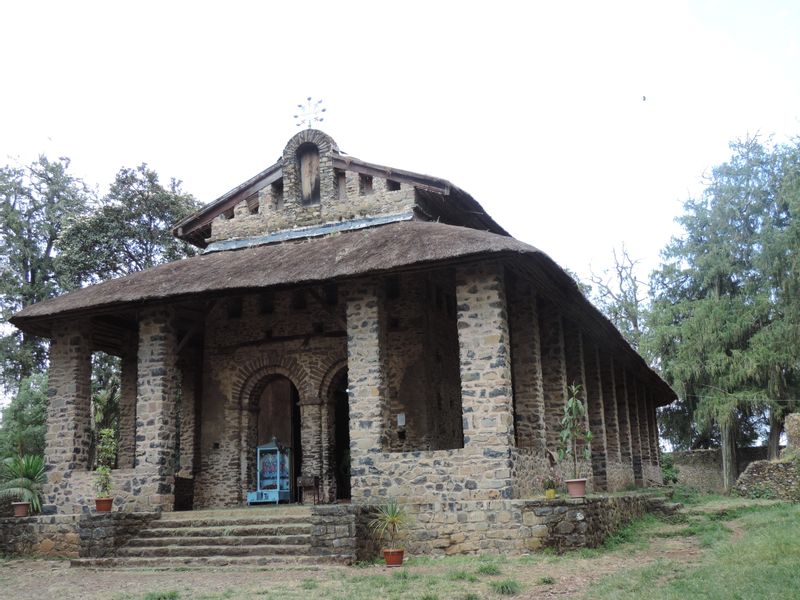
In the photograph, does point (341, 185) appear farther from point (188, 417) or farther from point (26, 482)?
point (26, 482)

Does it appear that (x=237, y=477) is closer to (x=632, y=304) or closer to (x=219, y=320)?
(x=219, y=320)

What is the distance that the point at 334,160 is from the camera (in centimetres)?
1733

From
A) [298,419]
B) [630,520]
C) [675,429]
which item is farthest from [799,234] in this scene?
[298,419]

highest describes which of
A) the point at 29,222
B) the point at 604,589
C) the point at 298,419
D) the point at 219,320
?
the point at 29,222

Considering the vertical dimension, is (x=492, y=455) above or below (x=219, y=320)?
below

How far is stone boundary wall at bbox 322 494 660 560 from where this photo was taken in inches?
446

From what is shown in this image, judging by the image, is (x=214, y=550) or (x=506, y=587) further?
(x=214, y=550)

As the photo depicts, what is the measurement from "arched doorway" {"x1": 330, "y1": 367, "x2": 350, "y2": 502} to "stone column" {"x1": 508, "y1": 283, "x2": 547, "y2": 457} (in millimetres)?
3534

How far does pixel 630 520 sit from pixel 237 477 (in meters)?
7.99

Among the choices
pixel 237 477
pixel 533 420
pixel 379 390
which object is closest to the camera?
pixel 379 390

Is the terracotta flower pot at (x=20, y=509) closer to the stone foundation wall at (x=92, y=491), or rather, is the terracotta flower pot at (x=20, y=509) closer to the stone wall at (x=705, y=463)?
the stone foundation wall at (x=92, y=491)

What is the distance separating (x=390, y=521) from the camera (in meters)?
11.7

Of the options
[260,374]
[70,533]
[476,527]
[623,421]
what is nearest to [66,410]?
[70,533]

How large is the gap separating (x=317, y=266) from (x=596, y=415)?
947cm
